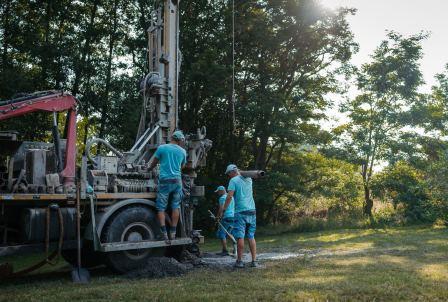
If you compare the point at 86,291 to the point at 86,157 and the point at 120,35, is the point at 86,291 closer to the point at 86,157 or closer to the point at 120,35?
the point at 86,157

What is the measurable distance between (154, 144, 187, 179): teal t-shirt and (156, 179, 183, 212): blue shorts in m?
0.12

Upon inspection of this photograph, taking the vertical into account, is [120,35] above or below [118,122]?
above

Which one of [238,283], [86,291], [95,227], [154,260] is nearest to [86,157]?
[95,227]

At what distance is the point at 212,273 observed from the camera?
868 centimetres

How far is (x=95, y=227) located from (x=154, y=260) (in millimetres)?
1204

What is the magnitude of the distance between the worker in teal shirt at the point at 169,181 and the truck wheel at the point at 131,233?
0.23 metres

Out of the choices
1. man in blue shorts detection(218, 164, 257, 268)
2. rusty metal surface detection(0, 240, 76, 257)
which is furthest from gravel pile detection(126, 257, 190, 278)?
man in blue shorts detection(218, 164, 257, 268)

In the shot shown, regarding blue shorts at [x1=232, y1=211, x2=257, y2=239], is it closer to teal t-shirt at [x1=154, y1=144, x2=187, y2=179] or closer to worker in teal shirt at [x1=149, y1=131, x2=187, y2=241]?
worker in teal shirt at [x1=149, y1=131, x2=187, y2=241]

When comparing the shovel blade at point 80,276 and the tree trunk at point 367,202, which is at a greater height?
the tree trunk at point 367,202

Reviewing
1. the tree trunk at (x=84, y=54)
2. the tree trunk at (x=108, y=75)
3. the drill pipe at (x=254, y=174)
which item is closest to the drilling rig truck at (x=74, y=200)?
the drill pipe at (x=254, y=174)

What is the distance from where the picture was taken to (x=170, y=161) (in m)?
9.30

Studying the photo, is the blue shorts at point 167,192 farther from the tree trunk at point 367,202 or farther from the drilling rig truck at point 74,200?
the tree trunk at point 367,202

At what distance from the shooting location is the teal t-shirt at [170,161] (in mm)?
9281

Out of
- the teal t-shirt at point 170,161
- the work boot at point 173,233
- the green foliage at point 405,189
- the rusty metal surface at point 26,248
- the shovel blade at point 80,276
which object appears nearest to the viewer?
the rusty metal surface at point 26,248
